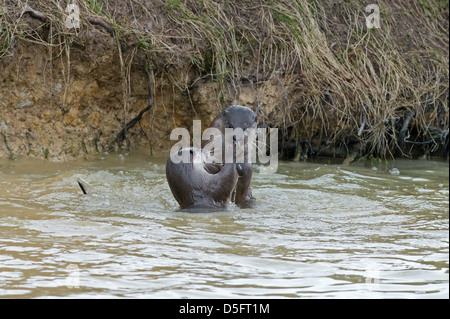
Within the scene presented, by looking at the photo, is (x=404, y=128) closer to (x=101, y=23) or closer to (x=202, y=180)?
(x=101, y=23)

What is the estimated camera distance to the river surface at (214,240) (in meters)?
2.63

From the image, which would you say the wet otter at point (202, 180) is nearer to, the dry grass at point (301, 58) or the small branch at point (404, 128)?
the dry grass at point (301, 58)

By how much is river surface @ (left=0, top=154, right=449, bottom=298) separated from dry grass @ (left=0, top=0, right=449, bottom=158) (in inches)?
43.9

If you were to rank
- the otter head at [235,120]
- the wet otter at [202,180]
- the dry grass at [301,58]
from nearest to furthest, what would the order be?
the wet otter at [202,180] < the otter head at [235,120] < the dry grass at [301,58]

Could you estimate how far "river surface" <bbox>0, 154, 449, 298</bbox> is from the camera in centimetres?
263

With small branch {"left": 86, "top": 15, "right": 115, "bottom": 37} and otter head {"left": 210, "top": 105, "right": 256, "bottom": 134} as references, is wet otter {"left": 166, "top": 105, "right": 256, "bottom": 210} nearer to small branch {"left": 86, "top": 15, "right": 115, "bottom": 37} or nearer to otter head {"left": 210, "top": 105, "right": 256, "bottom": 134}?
otter head {"left": 210, "top": 105, "right": 256, "bottom": 134}

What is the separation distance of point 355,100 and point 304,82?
0.53 m

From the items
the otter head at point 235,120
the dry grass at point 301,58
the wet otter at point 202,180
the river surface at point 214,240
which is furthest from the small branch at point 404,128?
the wet otter at point 202,180

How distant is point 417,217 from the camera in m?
4.26

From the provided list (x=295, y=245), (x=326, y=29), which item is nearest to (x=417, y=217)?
(x=295, y=245)

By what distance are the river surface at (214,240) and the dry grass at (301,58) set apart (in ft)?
3.66

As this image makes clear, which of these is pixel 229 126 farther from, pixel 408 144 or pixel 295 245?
pixel 408 144

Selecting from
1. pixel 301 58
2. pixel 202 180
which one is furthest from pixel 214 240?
pixel 301 58
